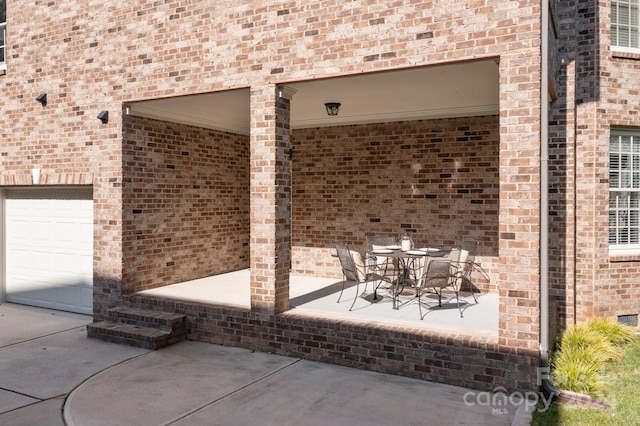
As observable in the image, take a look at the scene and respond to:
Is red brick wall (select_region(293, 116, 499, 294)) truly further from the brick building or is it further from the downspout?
the downspout

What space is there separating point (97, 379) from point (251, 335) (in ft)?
6.16

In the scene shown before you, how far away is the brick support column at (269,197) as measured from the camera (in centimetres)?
660

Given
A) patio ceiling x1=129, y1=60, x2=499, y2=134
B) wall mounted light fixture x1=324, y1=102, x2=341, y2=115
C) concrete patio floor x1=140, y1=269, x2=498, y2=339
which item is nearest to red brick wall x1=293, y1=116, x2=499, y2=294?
patio ceiling x1=129, y1=60, x2=499, y2=134

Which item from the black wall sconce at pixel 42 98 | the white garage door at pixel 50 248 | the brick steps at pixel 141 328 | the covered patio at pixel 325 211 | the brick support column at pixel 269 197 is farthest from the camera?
the white garage door at pixel 50 248

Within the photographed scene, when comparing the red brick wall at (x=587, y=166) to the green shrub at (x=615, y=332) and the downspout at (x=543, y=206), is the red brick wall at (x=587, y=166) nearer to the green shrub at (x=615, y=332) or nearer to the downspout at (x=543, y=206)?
the green shrub at (x=615, y=332)

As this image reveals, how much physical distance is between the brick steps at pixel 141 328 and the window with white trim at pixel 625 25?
780cm

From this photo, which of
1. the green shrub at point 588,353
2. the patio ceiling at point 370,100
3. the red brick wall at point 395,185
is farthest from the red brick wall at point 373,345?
the red brick wall at point 395,185

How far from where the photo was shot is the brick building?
Result: 537 cm

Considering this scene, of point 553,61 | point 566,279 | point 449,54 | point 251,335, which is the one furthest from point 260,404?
point 553,61

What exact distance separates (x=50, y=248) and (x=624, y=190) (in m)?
9.70

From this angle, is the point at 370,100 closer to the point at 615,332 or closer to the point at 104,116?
the point at 104,116

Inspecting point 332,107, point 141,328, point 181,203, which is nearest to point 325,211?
point 332,107

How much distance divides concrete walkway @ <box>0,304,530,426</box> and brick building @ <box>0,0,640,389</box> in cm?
44

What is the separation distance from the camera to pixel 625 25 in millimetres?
8133
